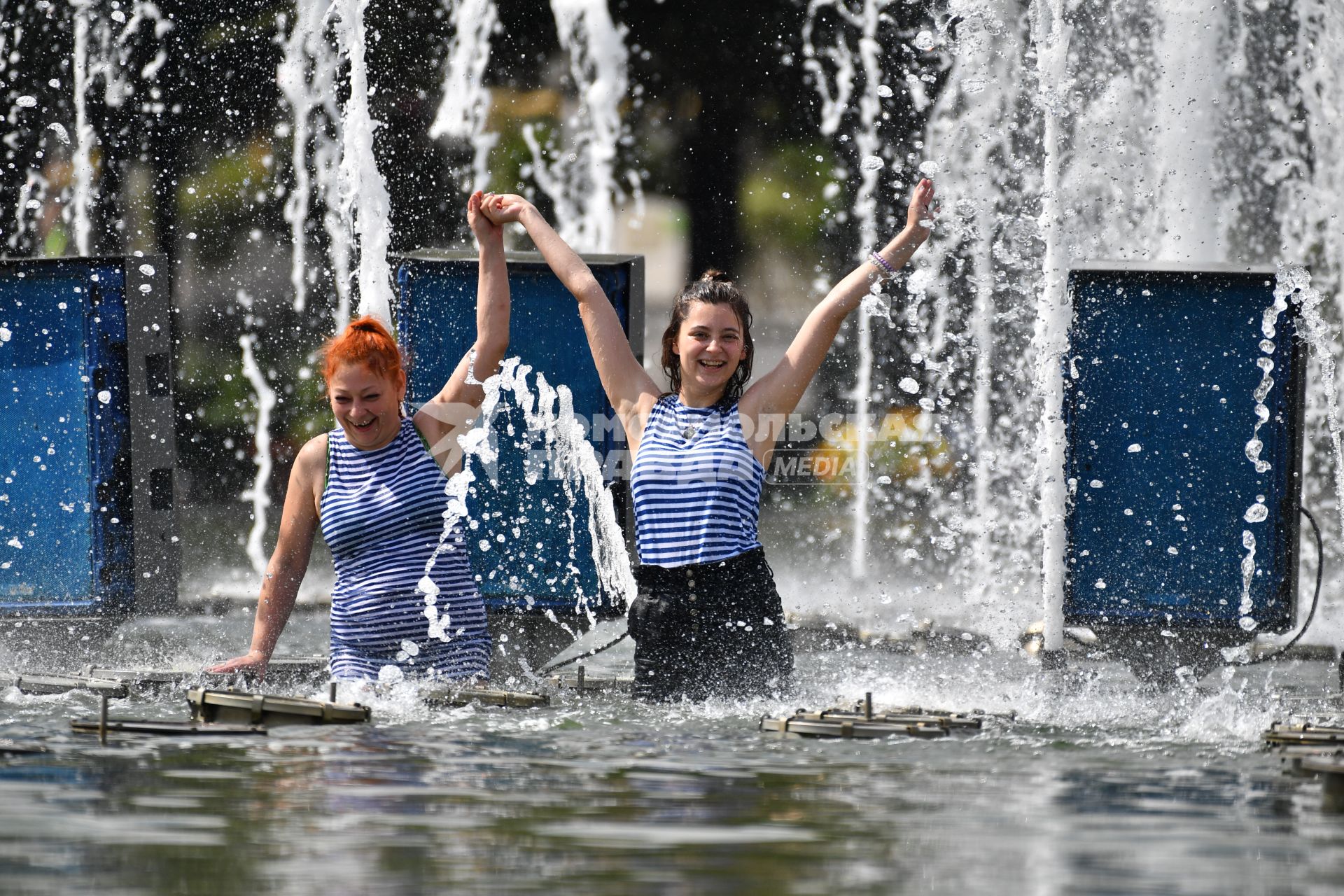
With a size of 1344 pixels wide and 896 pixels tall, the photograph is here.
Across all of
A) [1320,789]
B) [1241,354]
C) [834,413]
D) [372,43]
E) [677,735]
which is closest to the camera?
[1320,789]

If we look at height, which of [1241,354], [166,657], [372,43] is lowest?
[166,657]

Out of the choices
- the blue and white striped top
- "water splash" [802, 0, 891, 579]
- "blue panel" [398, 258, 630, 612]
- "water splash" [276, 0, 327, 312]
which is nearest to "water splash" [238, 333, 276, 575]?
"water splash" [276, 0, 327, 312]

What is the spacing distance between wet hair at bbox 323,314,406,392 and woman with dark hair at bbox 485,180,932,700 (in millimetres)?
485

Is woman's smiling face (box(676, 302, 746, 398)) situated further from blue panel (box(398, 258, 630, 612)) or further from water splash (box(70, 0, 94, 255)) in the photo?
water splash (box(70, 0, 94, 255))

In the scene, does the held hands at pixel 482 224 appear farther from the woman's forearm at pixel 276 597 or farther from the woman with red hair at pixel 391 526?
the woman's forearm at pixel 276 597

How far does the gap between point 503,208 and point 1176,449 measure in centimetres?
256

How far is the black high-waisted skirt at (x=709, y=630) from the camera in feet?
18.4

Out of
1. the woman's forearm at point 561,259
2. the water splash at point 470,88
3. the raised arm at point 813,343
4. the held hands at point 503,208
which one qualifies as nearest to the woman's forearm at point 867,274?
the raised arm at point 813,343

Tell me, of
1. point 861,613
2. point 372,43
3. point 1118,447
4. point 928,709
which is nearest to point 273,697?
point 928,709

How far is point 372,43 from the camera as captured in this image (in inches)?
776

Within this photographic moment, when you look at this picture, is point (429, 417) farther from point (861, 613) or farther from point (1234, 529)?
point (861, 613)

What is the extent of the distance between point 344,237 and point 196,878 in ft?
49.9

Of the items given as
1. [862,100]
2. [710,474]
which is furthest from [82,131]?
[710,474]

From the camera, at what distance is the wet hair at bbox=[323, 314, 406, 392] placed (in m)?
5.69
